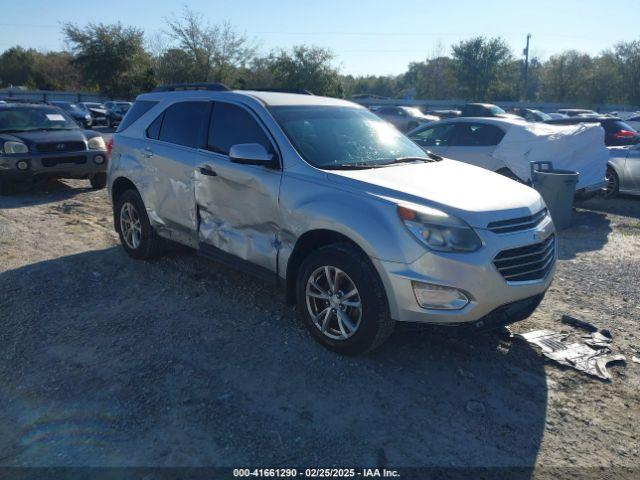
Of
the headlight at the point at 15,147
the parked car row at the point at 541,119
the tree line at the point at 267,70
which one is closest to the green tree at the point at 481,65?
the tree line at the point at 267,70

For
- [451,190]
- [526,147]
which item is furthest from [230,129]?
[526,147]

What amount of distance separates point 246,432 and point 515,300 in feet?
6.56

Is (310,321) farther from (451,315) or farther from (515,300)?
(515,300)

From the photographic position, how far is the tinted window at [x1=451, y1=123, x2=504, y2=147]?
371 inches

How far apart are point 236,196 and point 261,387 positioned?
1.75 meters

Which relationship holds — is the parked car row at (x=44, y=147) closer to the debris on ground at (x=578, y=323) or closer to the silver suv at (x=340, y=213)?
the silver suv at (x=340, y=213)

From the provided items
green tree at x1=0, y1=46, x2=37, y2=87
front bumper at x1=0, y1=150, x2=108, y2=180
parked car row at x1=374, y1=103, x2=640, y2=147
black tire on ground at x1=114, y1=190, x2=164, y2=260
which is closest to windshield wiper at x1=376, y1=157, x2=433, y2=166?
black tire on ground at x1=114, y1=190, x2=164, y2=260

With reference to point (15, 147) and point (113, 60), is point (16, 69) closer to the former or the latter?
point (113, 60)

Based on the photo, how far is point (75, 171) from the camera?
10016 mm

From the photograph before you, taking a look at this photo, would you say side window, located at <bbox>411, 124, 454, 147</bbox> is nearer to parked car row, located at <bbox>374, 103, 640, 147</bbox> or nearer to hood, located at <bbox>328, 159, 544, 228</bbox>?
parked car row, located at <bbox>374, 103, 640, 147</bbox>

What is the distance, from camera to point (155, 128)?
5.80m

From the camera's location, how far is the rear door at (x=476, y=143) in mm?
9305

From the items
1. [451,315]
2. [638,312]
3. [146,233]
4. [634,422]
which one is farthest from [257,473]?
[638,312]

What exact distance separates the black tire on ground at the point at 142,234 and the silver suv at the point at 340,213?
0.08 meters
